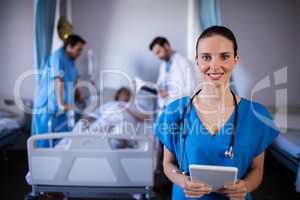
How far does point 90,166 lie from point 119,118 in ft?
3.31

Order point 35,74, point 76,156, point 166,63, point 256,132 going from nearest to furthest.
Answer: point 256,132 < point 76,156 < point 35,74 < point 166,63

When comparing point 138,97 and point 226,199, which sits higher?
point 138,97

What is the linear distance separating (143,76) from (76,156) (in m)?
1.67

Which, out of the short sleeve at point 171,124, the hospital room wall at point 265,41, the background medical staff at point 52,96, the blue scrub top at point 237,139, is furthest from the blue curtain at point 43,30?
the blue scrub top at point 237,139

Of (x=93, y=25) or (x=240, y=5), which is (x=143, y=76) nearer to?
(x=93, y=25)

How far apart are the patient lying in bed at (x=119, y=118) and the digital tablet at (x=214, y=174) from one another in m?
1.29

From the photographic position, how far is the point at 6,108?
190 centimetres

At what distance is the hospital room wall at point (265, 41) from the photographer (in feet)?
4.72

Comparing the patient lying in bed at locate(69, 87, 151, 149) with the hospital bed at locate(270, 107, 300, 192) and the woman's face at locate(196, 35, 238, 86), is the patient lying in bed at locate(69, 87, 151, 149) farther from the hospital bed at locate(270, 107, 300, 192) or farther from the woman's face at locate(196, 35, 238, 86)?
the woman's face at locate(196, 35, 238, 86)

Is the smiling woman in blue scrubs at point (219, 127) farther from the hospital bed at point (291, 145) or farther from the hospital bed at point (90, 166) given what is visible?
the hospital bed at point (291, 145)

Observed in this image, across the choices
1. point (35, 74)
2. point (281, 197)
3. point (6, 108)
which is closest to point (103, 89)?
point (35, 74)

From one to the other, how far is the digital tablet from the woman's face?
234 millimetres

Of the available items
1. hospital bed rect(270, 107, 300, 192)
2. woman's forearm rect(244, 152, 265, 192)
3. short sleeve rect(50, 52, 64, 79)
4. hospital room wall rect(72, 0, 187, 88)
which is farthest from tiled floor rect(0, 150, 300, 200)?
hospital room wall rect(72, 0, 187, 88)

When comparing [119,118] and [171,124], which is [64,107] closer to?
[119,118]
